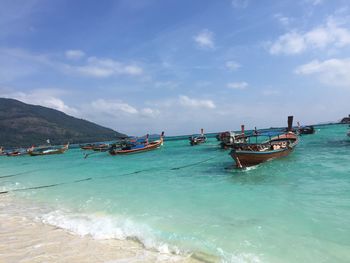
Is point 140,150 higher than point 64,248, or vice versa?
point 140,150

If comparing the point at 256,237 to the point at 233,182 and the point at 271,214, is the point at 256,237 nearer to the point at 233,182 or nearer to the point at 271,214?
the point at 271,214

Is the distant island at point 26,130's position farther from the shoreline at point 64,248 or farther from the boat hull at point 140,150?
the shoreline at point 64,248

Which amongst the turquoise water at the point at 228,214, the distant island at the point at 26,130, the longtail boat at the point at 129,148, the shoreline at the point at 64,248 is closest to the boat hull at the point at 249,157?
the turquoise water at the point at 228,214

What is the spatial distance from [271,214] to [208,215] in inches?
70.5

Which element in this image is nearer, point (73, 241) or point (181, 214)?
point (73, 241)

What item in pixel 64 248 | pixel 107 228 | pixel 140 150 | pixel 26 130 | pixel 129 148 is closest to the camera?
pixel 64 248

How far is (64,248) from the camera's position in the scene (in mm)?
6684

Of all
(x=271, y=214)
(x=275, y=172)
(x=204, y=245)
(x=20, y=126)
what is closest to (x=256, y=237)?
(x=204, y=245)

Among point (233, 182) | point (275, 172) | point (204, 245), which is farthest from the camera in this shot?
point (275, 172)

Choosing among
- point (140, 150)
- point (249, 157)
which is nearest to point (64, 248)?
point (249, 157)

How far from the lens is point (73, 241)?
23.7ft

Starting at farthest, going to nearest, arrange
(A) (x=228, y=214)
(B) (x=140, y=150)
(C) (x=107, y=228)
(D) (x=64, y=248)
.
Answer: (B) (x=140, y=150)
(A) (x=228, y=214)
(C) (x=107, y=228)
(D) (x=64, y=248)

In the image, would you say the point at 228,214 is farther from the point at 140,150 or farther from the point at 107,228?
the point at 140,150

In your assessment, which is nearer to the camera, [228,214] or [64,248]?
[64,248]
